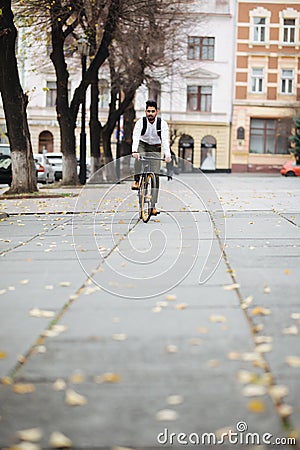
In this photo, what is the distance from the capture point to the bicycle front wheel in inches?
436

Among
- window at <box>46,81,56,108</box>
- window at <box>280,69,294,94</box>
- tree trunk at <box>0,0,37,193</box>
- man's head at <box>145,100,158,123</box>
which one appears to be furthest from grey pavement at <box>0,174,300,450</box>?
window at <box>280,69,294,94</box>

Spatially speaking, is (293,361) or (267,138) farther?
(267,138)

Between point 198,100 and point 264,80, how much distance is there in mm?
5498

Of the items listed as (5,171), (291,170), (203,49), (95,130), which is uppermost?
(203,49)

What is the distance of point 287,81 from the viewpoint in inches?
→ 2365

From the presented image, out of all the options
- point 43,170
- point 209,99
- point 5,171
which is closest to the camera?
point 5,171

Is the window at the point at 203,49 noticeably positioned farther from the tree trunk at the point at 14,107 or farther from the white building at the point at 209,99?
the tree trunk at the point at 14,107

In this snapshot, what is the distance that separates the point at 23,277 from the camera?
6.68 m

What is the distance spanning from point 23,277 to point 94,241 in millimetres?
2693

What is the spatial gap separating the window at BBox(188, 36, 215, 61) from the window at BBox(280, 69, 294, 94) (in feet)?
19.2

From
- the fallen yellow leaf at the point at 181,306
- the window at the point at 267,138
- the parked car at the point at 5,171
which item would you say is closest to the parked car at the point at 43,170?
the parked car at the point at 5,171

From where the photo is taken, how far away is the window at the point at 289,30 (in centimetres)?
5978

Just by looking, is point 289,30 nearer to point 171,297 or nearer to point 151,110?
point 151,110

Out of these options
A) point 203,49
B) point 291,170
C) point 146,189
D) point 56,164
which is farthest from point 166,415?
point 203,49
